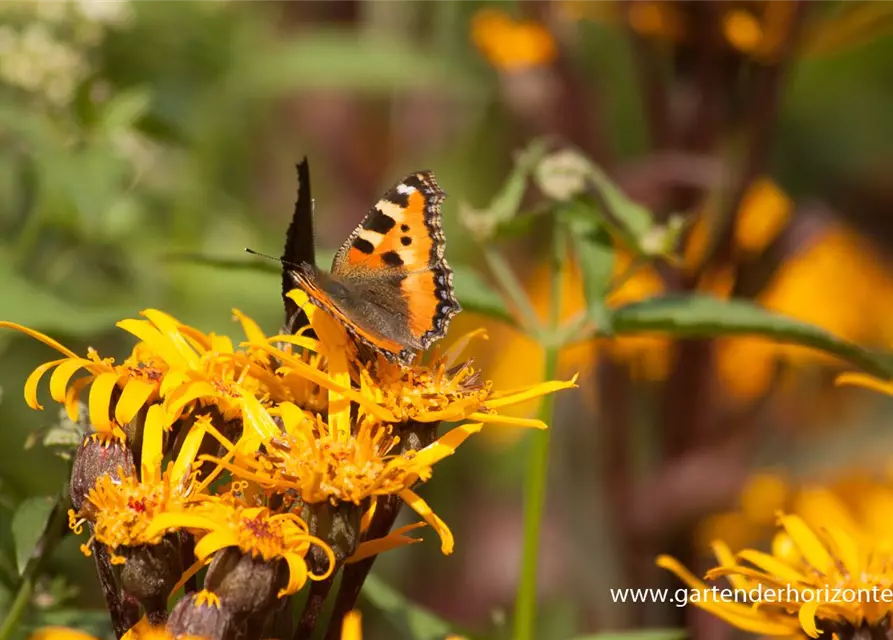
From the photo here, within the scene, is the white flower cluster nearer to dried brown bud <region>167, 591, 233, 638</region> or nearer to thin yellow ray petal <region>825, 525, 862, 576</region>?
dried brown bud <region>167, 591, 233, 638</region>

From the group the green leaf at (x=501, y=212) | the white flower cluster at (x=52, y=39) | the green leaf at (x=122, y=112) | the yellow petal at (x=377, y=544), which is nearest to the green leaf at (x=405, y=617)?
the yellow petal at (x=377, y=544)

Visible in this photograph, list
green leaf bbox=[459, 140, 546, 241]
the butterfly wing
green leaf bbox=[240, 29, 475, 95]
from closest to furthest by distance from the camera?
the butterfly wing
green leaf bbox=[459, 140, 546, 241]
green leaf bbox=[240, 29, 475, 95]

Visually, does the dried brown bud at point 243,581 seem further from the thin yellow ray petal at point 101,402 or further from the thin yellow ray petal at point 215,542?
the thin yellow ray petal at point 101,402

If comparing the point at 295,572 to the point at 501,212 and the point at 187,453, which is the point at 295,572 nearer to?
the point at 187,453

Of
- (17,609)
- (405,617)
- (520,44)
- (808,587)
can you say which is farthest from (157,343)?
(520,44)

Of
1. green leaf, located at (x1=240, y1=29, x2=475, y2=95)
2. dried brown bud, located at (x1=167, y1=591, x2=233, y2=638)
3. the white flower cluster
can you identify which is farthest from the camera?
green leaf, located at (x1=240, y1=29, x2=475, y2=95)

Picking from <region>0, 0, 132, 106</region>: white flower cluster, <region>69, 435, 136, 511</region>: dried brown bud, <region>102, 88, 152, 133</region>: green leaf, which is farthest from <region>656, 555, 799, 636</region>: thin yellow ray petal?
<region>0, 0, 132, 106</region>: white flower cluster

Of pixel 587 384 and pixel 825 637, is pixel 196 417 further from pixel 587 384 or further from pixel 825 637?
pixel 587 384

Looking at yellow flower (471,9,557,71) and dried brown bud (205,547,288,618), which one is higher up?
yellow flower (471,9,557,71)
